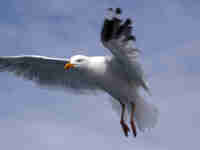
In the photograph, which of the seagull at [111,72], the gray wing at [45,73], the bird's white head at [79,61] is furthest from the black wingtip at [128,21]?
the gray wing at [45,73]

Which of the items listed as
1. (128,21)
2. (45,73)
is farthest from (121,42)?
(45,73)

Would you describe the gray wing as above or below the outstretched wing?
below

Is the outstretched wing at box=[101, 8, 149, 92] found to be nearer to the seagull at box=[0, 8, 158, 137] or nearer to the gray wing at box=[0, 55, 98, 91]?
the seagull at box=[0, 8, 158, 137]

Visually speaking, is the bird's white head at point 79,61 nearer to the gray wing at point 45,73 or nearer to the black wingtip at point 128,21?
the gray wing at point 45,73

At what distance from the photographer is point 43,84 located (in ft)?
42.7

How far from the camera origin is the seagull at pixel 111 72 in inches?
366

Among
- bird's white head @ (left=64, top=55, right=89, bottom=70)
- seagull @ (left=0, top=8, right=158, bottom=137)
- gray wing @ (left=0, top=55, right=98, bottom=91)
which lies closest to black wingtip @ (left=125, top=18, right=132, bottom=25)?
seagull @ (left=0, top=8, right=158, bottom=137)

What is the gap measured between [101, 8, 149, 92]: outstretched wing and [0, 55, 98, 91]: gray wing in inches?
98.4

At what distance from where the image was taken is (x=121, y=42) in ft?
30.7

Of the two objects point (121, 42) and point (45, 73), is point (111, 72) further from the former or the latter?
point (45, 73)

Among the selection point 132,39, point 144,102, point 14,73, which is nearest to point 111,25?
point 132,39

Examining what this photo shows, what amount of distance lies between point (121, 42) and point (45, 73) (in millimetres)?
3994

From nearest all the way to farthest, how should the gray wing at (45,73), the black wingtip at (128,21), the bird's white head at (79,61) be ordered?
the black wingtip at (128,21), the bird's white head at (79,61), the gray wing at (45,73)

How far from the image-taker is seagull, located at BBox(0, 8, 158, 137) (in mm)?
9297
